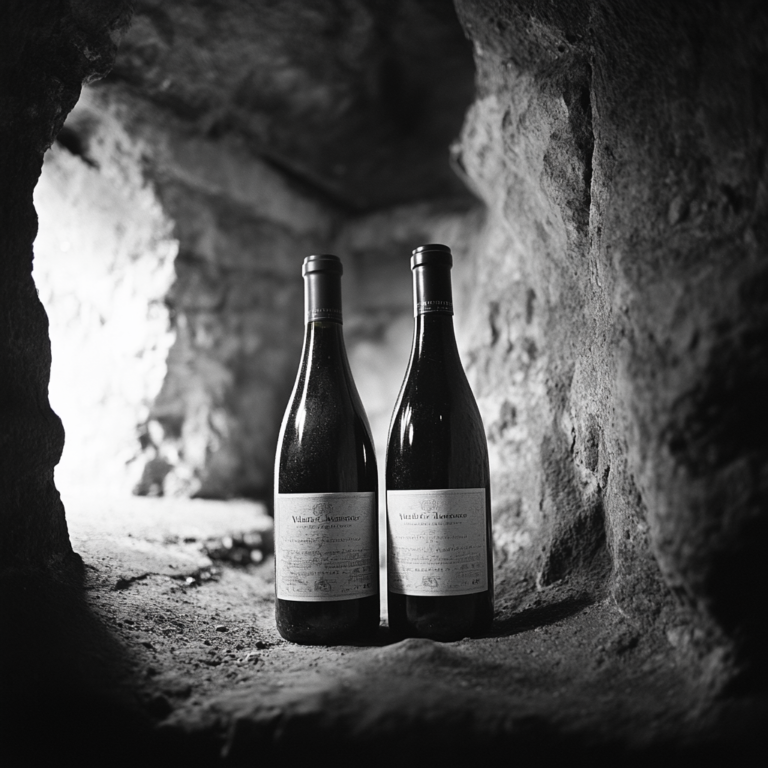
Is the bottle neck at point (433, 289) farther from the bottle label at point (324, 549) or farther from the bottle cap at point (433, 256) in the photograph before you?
the bottle label at point (324, 549)

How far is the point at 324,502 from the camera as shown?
77cm

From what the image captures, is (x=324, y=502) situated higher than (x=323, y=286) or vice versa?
(x=323, y=286)

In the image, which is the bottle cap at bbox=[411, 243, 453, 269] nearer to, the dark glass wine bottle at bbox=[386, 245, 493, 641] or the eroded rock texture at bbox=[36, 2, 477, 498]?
the dark glass wine bottle at bbox=[386, 245, 493, 641]

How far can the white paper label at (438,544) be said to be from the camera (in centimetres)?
75

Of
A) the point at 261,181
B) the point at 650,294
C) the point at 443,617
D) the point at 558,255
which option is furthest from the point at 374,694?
the point at 261,181

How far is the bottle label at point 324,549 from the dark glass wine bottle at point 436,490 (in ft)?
0.12

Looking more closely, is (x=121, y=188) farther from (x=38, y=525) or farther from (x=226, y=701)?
(x=226, y=701)

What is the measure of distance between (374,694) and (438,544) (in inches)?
8.0

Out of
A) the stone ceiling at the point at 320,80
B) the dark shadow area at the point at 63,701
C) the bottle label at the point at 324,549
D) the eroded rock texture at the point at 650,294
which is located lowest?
the dark shadow area at the point at 63,701

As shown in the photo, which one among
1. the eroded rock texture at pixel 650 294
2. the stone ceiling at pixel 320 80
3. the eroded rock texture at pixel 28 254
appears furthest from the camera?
the stone ceiling at pixel 320 80

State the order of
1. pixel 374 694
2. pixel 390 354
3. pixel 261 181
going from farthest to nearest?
pixel 390 354
pixel 261 181
pixel 374 694

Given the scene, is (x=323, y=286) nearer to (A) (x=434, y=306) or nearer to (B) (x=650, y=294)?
(A) (x=434, y=306)

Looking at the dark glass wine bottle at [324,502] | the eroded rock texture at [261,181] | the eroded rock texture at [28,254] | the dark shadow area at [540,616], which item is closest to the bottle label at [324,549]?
the dark glass wine bottle at [324,502]

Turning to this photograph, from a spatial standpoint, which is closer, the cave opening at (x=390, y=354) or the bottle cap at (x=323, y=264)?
the cave opening at (x=390, y=354)
